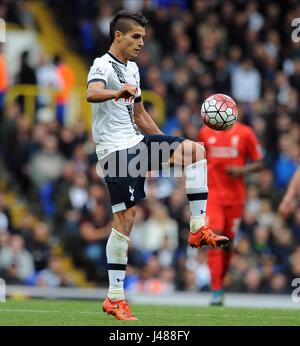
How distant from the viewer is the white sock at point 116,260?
11117 mm

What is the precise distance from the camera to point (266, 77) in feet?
77.3

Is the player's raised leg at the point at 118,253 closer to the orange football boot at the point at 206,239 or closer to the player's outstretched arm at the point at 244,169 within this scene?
the orange football boot at the point at 206,239

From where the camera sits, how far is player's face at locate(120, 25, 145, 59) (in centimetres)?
1112

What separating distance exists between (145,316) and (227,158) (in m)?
3.91

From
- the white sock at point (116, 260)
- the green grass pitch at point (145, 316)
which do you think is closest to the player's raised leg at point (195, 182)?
the white sock at point (116, 260)

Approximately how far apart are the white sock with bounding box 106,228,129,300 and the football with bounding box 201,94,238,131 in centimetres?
145

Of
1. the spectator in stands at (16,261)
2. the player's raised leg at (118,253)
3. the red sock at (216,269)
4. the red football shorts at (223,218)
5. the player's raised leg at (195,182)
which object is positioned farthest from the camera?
the spectator in stands at (16,261)

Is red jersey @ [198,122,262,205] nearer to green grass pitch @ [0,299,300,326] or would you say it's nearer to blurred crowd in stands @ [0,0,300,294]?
green grass pitch @ [0,299,300,326]

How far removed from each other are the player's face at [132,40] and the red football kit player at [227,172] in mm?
4012

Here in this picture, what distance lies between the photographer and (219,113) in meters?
11.5

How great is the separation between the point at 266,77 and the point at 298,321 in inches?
506

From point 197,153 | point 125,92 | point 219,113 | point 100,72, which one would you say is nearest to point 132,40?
point 100,72
